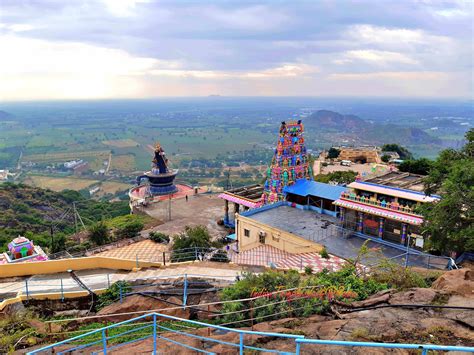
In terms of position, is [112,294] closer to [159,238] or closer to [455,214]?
[455,214]

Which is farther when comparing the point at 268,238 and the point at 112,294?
the point at 268,238

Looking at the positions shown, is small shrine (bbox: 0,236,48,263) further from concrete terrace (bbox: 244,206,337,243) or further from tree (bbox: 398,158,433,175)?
tree (bbox: 398,158,433,175)

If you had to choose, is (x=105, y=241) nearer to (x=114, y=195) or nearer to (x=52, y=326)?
(x=52, y=326)

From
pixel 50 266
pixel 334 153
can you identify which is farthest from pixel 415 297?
pixel 334 153

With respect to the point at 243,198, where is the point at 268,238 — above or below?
below

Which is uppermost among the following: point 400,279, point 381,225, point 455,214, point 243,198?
point 455,214

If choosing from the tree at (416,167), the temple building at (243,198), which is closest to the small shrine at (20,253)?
the temple building at (243,198)

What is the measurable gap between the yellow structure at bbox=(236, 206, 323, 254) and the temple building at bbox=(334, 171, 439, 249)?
2812mm

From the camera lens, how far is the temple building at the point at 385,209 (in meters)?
17.4

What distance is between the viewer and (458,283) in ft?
31.5

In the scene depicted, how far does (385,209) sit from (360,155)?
1691 inches

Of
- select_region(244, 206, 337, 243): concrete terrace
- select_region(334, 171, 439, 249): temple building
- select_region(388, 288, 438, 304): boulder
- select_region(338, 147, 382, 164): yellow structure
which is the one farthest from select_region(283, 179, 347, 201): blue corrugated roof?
select_region(338, 147, 382, 164): yellow structure

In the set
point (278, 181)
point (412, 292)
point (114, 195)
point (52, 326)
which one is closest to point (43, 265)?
point (52, 326)

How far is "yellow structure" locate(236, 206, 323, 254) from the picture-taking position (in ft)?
62.7
